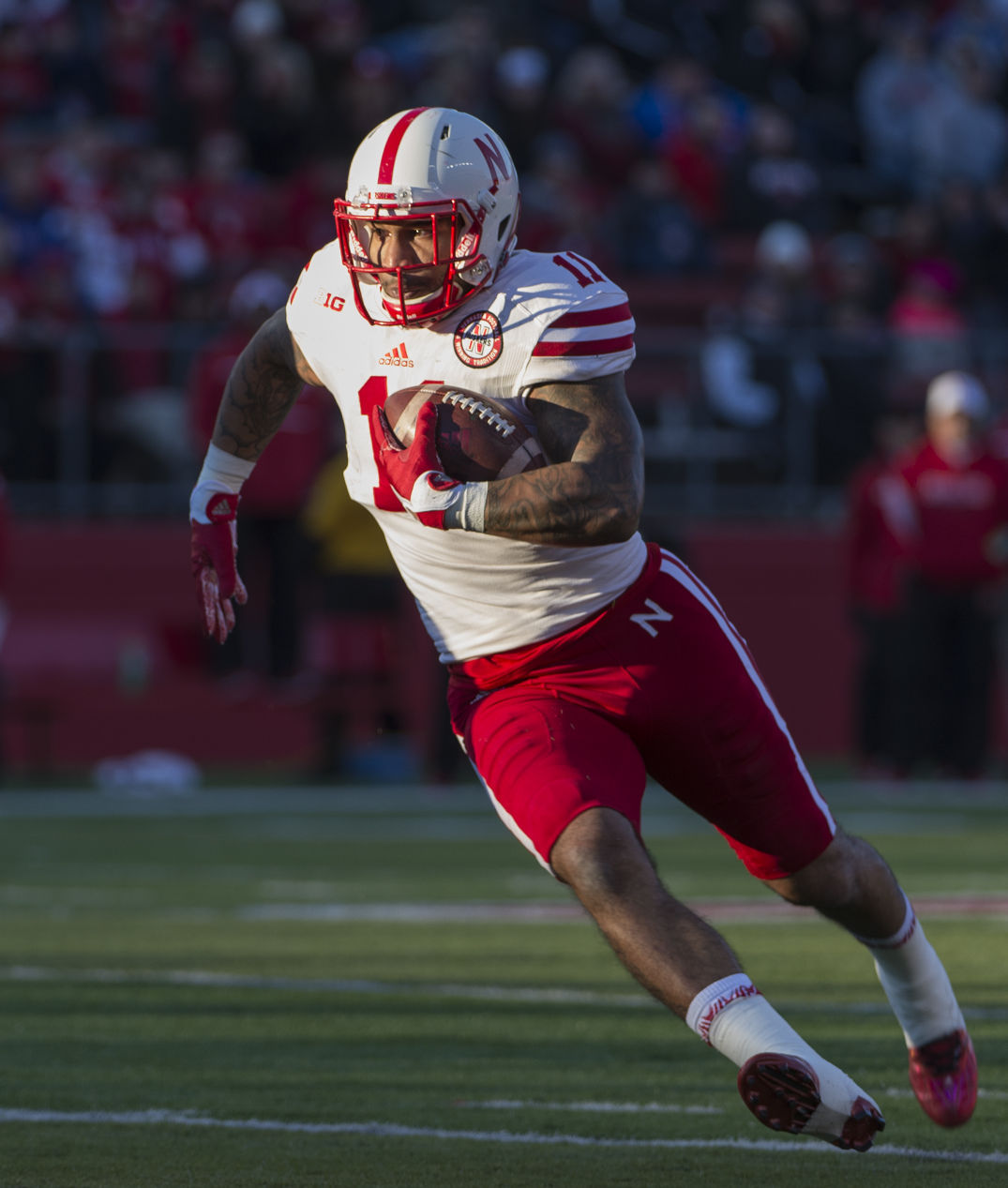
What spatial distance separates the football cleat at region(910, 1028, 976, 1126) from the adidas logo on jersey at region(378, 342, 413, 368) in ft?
5.49

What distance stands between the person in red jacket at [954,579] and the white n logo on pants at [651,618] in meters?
8.38

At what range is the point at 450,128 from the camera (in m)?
4.48

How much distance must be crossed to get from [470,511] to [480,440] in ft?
0.67

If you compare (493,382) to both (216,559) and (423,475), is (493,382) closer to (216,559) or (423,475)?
(423,475)

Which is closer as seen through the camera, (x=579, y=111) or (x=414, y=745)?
(x=414, y=745)

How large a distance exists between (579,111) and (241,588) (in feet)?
42.3

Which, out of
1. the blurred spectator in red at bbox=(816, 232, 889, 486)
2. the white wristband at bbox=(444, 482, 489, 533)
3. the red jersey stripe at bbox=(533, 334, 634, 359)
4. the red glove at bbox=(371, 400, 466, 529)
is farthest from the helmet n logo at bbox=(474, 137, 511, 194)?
the blurred spectator in red at bbox=(816, 232, 889, 486)

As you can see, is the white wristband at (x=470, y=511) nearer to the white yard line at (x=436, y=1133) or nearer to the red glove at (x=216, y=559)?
the red glove at (x=216, y=559)

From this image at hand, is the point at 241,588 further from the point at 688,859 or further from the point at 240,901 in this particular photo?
the point at 688,859

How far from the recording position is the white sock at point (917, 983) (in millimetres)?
4531

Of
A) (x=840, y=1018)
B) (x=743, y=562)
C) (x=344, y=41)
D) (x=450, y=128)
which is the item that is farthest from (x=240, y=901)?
(x=344, y=41)

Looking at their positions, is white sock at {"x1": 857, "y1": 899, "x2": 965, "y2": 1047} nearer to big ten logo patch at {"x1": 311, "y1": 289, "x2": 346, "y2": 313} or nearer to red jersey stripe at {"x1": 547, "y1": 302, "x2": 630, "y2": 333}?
red jersey stripe at {"x1": 547, "y1": 302, "x2": 630, "y2": 333}

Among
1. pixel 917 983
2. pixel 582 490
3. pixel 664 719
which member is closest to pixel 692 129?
pixel 917 983

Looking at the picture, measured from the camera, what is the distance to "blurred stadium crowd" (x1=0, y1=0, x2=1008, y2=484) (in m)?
14.0
